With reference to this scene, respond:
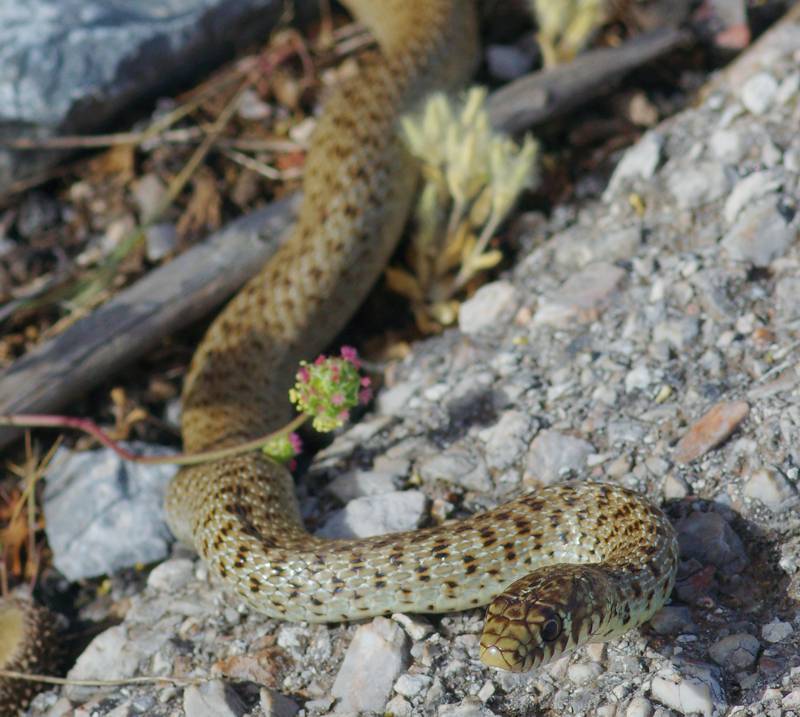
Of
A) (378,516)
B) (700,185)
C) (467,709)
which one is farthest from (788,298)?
(467,709)

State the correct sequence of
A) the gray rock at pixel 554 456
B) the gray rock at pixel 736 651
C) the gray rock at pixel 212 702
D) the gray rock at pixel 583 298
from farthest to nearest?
the gray rock at pixel 583 298, the gray rock at pixel 554 456, the gray rock at pixel 212 702, the gray rock at pixel 736 651

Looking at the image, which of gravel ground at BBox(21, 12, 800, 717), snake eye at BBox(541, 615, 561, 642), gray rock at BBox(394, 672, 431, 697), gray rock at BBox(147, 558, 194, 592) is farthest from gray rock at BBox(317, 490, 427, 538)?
snake eye at BBox(541, 615, 561, 642)

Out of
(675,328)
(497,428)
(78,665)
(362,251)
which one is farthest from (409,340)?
(78,665)

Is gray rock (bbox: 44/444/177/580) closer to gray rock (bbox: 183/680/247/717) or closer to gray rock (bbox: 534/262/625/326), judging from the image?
gray rock (bbox: 183/680/247/717)

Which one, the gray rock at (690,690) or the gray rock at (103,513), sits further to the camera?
the gray rock at (103,513)

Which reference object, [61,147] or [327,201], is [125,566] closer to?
[327,201]

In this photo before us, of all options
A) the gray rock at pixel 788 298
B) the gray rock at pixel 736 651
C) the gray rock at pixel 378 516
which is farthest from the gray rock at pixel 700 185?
the gray rock at pixel 736 651

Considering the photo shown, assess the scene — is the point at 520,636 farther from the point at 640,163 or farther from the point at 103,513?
the point at 640,163

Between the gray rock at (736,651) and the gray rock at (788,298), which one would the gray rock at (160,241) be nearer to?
the gray rock at (788,298)
